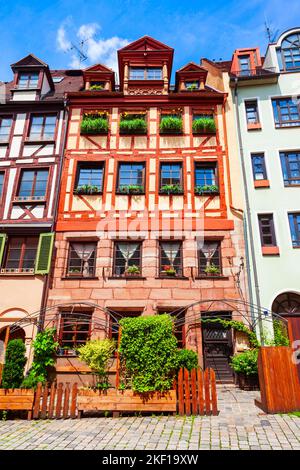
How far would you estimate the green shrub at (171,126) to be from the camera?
15.1m

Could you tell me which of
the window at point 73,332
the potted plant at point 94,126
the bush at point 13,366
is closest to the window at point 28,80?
the potted plant at point 94,126

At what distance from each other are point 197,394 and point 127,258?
659 centimetres

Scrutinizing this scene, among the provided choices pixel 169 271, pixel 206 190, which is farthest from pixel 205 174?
pixel 169 271

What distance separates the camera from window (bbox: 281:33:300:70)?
16328 mm

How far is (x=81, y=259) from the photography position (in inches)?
523

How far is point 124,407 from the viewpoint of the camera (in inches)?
302

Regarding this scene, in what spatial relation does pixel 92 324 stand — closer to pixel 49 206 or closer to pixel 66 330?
pixel 66 330

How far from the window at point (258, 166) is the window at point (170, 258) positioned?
492 cm

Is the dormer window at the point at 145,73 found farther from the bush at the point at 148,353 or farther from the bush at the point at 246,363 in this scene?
the bush at the point at 246,363

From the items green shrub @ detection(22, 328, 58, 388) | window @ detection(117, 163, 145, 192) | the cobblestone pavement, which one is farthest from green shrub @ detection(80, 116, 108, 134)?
the cobblestone pavement

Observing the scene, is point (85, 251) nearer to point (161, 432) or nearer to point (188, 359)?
point (188, 359)

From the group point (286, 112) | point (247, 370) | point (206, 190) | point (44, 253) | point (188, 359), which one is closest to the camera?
point (247, 370)
